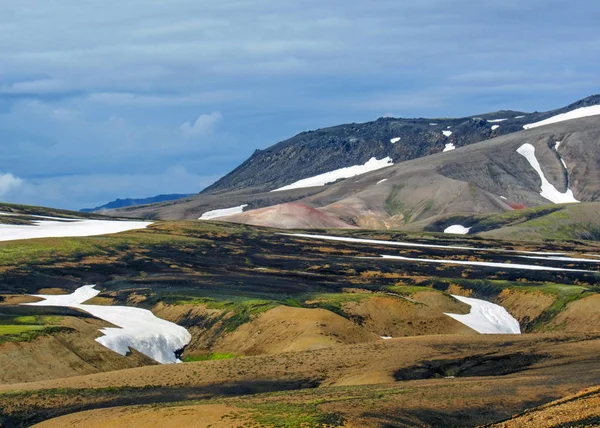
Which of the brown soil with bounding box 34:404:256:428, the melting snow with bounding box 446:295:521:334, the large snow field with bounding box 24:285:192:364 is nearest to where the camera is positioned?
the brown soil with bounding box 34:404:256:428

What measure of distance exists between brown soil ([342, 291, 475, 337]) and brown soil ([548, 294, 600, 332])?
10.6 metres

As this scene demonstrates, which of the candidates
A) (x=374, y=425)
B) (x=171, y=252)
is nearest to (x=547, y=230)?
(x=171, y=252)

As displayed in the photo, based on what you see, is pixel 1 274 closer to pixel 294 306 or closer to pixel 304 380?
pixel 294 306

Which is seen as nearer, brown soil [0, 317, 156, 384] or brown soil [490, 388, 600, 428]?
brown soil [490, 388, 600, 428]

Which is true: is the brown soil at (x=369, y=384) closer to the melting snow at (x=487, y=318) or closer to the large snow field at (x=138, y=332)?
the large snow field at (x=138, y=332)

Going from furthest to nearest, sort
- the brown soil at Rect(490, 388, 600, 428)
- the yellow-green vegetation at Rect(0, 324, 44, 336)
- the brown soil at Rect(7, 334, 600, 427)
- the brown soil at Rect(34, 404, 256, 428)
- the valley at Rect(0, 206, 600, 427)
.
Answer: the yellow-green vegetation at Rect(0, 324, 44, 336)
the valley at Rect(0, 206, 600, 427)
the brown soil at Rect(7, 334, 600, 427)
the brown soil at Rect(34, 404, 256, 428)
the brown soil at Rect(490, 388, 600, 428)

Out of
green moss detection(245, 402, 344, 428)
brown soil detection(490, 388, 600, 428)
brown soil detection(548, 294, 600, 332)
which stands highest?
green moss detection(245, 402, 344, 428)

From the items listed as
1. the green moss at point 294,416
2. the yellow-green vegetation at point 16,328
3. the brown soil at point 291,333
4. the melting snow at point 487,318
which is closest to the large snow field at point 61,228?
the brown soil at point 291,333

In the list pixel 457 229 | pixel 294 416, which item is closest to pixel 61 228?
pixel 457 229

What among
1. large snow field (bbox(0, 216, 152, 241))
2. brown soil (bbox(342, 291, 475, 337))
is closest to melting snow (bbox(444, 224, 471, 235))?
large snow field (bbox(0, 216, 152, 241))

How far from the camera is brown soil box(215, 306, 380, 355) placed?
2574 inches

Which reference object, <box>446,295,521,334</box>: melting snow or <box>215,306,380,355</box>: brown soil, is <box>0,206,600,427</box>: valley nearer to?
<box>215,306,380,355</box>: brown soil

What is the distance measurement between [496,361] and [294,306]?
23199 mm

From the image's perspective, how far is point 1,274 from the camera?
294ft
